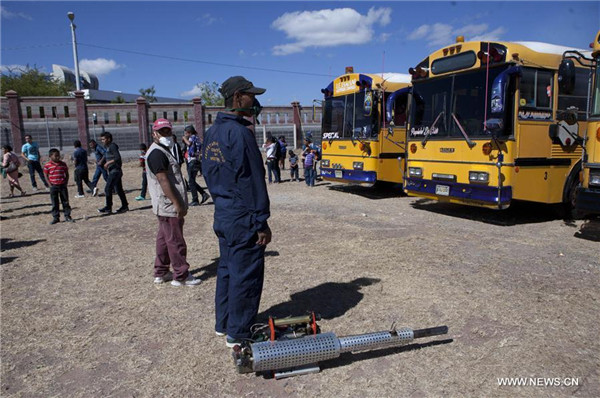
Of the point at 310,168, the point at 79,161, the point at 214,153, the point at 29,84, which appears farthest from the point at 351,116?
the point at 29,84

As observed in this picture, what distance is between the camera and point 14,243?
7723mm

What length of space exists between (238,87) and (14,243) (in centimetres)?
651

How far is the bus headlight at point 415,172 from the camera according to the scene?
30.6 feet

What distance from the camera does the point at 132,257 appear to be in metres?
6.64

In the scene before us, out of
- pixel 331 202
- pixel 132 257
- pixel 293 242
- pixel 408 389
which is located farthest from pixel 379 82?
pixel 408 389

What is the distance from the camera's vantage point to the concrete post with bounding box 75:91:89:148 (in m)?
28.9

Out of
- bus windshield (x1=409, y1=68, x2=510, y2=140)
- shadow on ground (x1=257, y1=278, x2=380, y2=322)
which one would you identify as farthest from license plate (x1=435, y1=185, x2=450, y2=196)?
shadow on ground (x1=257, y1=278, x2=380, y2=322)

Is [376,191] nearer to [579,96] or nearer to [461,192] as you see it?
[461,192]

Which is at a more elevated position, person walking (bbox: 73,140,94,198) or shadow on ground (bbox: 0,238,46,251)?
person walking (bbox: 73,140,94,198)

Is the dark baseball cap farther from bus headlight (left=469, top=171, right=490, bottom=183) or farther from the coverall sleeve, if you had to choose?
bus headlight (left=469, top=171, right=490, bottom=183)

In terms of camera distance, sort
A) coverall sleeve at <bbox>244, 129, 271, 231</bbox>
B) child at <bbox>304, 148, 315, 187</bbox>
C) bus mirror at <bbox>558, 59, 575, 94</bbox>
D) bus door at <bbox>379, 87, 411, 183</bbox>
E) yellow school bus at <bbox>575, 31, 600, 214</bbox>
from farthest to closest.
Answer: child at <bbox>304, 148, 315, 187</bbox> < bus door at <bbox>379, 87, 411, 183</bbox> < yellow school bus at <bbox>575, 31, 600, 214</bbox> < bus mirror at <bbox>558, 59, 575, 94</bbox> < coverall sleeve at <bbox>244, 129, 271, 231</bbox>

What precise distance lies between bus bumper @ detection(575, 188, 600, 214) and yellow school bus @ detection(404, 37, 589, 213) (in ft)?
3.56

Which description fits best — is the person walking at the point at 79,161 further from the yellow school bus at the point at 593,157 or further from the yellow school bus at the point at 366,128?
the yellow school bus at the point at 593,157

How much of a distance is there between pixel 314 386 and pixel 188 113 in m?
32.1
